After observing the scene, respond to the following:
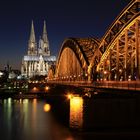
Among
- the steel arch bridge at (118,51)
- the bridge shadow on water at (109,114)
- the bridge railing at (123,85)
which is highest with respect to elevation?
the steel arch bridge at (118,51)

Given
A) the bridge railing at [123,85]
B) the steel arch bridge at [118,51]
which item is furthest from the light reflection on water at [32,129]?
the steel arch bridge at [118,51]

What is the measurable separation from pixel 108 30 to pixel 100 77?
441 inches

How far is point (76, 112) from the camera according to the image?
4638cm

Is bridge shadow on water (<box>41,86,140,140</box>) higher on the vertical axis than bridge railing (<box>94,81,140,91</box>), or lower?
lower

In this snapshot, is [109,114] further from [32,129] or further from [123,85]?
[32,129]

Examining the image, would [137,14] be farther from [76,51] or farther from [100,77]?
[76,51]

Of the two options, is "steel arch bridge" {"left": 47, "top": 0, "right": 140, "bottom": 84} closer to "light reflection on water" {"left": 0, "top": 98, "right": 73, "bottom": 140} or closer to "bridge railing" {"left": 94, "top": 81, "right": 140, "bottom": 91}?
"bridge railing" {"left": 94, "top": 81, "right": 140, "bottom": 91}

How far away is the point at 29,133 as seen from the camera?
4847cm

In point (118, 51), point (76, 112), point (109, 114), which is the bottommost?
point (109, 114)

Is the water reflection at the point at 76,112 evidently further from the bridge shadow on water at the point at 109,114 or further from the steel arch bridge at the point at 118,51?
the steel arch bridge at the point at 118,51

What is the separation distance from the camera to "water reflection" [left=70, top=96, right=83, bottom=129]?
1783 inches

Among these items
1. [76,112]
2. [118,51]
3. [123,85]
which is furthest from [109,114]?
[118,51]

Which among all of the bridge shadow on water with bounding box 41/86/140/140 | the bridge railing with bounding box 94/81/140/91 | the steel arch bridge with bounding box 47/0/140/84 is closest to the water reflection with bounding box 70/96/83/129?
the bridge shadow on water with bounding box 41/86/140/140

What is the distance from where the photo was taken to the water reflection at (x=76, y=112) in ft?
149
